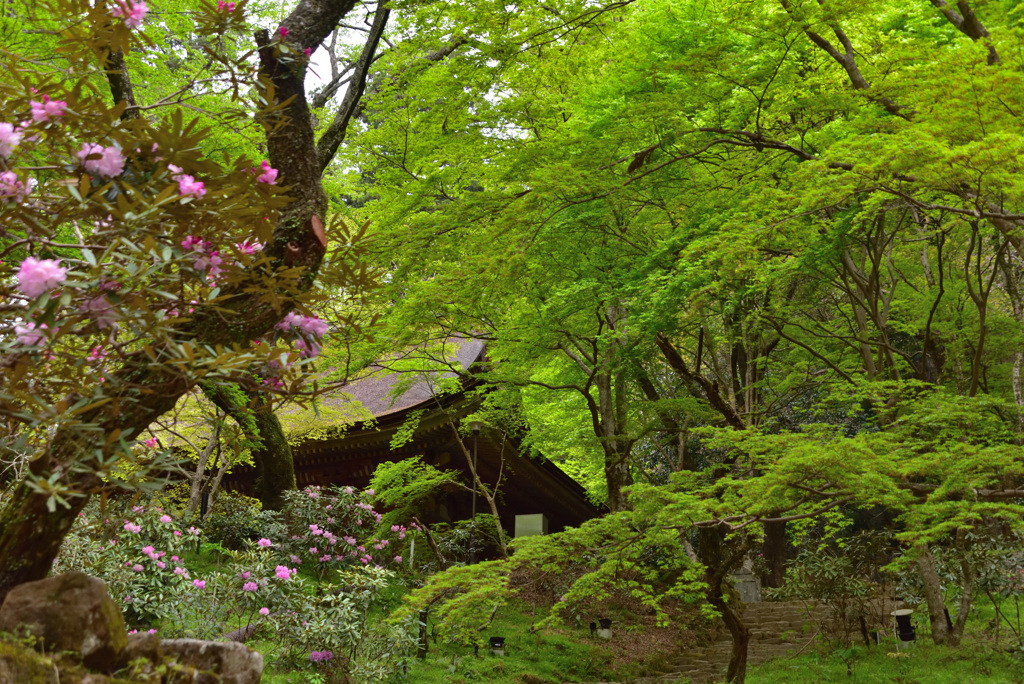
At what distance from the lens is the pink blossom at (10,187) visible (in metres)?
2.08

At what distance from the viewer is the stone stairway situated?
10.7 m

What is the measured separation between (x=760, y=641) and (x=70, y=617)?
40.5 ft

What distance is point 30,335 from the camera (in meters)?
2.08

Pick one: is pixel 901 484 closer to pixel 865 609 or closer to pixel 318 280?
pixel 318 280

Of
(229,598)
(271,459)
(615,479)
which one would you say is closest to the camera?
(229,598)

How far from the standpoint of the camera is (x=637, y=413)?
44.4 ft

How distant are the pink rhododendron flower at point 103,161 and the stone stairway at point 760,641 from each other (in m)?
9.48

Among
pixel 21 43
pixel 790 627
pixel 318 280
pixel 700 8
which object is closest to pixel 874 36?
pixel 700 8

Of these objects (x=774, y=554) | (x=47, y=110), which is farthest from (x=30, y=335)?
(x=774, y=554)

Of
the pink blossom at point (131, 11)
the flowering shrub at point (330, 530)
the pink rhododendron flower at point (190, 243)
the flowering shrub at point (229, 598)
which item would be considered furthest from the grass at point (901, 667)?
the pink blossom at point (131, 11)

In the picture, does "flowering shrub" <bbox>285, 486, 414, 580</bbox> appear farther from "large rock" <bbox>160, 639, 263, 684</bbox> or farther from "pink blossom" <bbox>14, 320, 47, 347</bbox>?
"pink blossom" <bbox>14, 320, 47, 347</bbox>

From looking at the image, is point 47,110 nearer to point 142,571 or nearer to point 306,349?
point 306,349

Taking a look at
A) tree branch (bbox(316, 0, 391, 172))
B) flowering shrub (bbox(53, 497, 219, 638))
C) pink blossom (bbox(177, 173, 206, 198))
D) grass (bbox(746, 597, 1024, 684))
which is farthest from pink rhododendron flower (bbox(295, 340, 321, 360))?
grass (bbox(746, 597, 1024, 684))

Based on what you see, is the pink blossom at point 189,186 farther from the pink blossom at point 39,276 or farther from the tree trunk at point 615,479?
the tree trunk at point 615,479
